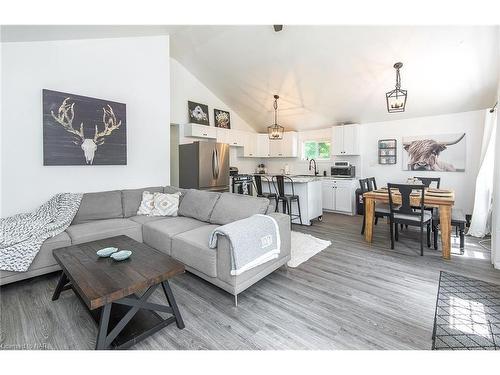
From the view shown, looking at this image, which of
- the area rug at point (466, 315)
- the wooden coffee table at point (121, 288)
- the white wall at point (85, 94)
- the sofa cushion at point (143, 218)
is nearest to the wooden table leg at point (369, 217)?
the area rug at point (466, 315)

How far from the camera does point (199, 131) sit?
5.45 meters

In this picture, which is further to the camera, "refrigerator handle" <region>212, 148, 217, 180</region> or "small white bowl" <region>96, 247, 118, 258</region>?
"refrigerator handle" <region>212, 148, 217, 180</region>

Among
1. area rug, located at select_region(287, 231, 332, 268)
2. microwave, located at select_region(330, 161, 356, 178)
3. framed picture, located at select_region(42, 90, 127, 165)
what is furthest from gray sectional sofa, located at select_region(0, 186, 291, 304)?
microwave, located at select_region(330, 161, 356, 178)

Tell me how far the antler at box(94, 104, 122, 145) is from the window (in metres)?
4.91

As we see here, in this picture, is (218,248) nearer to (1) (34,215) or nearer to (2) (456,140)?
(1) (34,215)

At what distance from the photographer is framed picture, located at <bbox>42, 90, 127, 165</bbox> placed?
311cm

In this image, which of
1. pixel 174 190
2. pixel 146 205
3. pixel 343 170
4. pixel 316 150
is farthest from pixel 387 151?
pixel 146 205

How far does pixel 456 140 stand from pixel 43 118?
22.8ft

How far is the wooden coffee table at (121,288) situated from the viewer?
1497mm

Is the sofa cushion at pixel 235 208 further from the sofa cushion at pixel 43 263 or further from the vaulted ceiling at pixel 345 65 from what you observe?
the vaulted ceiling at pixel 345 65

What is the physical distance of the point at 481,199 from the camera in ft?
13.0

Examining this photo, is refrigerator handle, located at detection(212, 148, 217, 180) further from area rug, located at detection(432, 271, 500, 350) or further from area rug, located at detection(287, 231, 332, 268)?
area rug, located at detection(432, 271, 500, 350)

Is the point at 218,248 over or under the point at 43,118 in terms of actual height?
under
